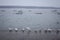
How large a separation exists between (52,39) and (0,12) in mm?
3340

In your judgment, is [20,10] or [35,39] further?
[20,10]

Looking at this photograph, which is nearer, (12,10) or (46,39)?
(46,39)

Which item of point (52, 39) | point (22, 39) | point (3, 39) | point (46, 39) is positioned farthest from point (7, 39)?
point (52, 39)

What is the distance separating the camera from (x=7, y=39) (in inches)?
74.9

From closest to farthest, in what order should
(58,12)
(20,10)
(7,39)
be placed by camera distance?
(7,39)
(58,12)
(20,10)

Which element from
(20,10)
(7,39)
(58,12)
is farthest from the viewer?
(20,10)

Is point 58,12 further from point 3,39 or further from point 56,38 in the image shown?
point 3,39

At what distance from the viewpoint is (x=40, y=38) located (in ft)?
6.44

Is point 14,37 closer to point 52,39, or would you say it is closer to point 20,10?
point 52,39

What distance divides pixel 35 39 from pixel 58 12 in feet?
9.55

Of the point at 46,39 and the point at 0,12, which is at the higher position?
the point at 46,39

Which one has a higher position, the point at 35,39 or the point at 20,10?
the point at 35,39

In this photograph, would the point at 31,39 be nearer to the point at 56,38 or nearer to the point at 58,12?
the point at 56,38

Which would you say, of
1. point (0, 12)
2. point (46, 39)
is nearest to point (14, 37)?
point (46, 39)
